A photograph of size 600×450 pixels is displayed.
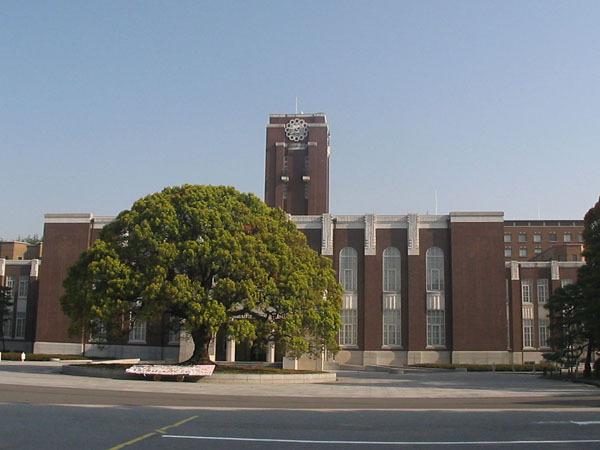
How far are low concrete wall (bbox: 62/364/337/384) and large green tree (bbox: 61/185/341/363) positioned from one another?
1519 millimetres

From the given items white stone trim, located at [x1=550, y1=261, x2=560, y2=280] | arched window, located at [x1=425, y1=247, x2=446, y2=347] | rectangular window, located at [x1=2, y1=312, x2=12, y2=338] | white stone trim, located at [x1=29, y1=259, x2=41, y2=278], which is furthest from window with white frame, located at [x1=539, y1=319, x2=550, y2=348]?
rectangular window, located at [x1=2, y1=312, x2=12, y2=338]

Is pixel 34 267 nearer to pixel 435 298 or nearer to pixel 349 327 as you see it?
pixel 349 327

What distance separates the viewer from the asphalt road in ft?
40.3

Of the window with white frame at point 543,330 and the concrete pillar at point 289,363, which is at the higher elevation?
the window with white frame at point 543,330

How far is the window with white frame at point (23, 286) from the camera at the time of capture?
66.4 meters

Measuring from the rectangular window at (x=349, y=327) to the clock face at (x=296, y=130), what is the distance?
2622cm

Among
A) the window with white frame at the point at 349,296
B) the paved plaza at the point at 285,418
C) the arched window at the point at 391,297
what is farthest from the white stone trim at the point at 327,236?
the paved plaza at the point at 285,418

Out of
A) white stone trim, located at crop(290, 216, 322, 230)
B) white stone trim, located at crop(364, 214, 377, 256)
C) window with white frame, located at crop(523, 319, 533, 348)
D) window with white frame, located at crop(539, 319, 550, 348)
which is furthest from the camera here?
window with white frame, located at crop(523, 319, 533, 348)

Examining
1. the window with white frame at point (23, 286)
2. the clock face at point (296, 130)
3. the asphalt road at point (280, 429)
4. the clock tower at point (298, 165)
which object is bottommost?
the asphalt road at point (280, 429)

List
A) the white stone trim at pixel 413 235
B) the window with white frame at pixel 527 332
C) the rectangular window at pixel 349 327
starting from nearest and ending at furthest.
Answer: the rectangular window at pixel 349 327 < the white stone trim at pixel 413 235 < the window with white frame at pixel 527 332

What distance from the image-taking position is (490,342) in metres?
55.4

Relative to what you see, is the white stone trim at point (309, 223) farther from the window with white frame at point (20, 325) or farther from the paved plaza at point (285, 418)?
the paved plaza at point (285, 418)

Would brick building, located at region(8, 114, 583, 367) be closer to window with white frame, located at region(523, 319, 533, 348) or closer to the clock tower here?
window with white frame, located at region(523, 319, 533, 348)

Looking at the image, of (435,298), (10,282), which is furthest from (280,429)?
(10,282)
